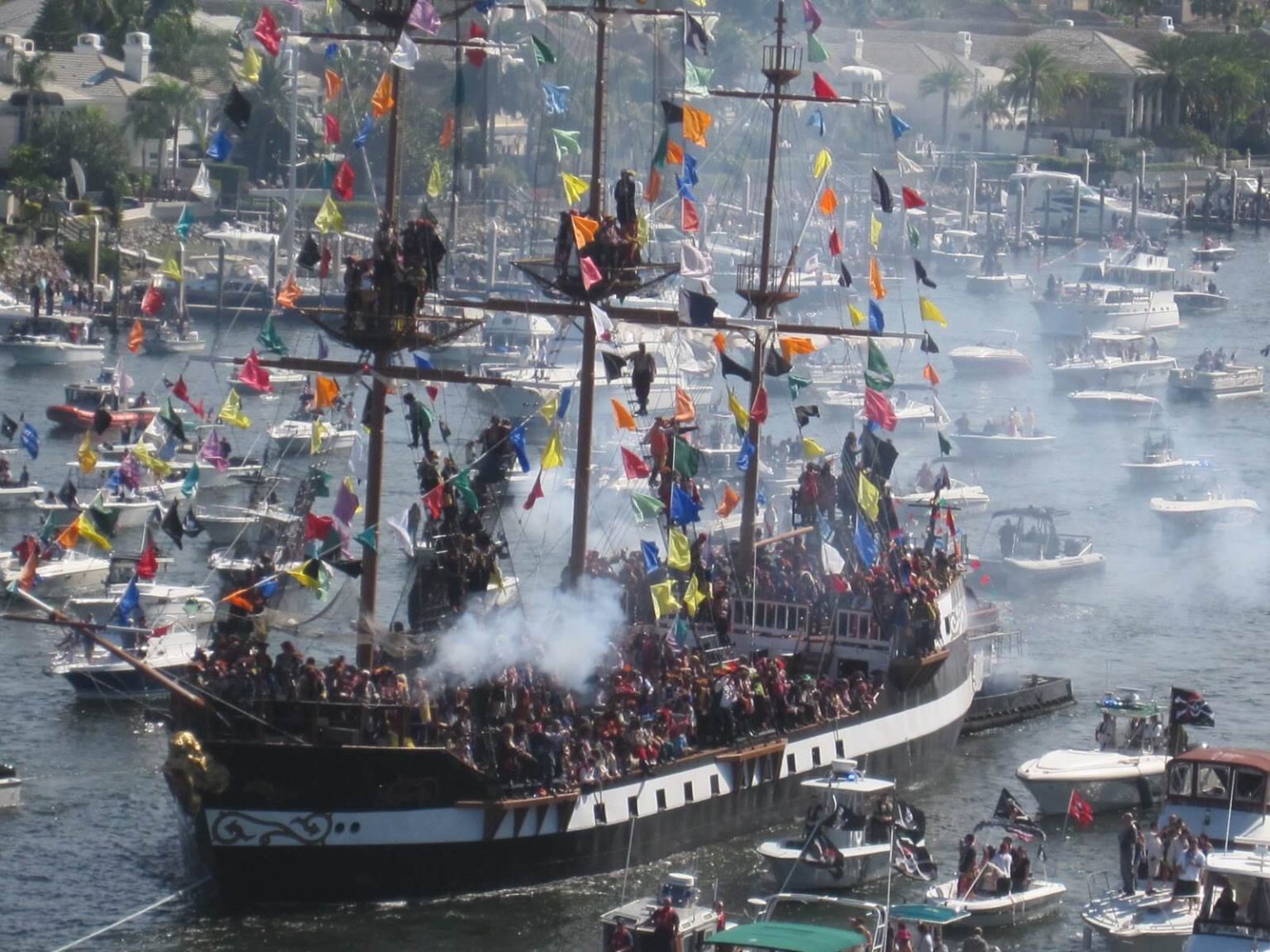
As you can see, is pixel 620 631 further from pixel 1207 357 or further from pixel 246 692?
pixel 1207 357

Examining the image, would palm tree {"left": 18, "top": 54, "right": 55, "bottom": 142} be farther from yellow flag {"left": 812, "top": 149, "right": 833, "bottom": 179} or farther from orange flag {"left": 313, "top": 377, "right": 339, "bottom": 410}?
orange flag {"left": 313, "top": 377, "right": 339, "bottom": 410}

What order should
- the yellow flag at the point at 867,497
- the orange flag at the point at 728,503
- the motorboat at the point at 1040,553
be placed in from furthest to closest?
the motorboat at the point at 1040,553, the orange flag at the point at 728,503, the yellow flag at the point at 867,497

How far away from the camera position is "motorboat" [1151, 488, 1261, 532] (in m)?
90.9

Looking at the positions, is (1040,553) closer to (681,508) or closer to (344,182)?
(681,508)

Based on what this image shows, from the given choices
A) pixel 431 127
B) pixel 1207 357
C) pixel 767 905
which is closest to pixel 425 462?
pixel 767 905

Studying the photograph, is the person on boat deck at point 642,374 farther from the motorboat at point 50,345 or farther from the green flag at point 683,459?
the motorboat at point 50,345

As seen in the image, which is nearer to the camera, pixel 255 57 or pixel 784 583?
pixel 255 57

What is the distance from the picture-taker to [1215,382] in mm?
117625

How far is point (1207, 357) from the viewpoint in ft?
393

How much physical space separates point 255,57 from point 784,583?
51.5ft

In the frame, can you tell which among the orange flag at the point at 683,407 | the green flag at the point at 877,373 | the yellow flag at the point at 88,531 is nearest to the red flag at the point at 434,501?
the yellow flag at the point at 88,531

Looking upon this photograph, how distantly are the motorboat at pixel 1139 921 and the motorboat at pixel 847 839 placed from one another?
4084 mm

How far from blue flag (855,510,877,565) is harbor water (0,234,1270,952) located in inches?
195

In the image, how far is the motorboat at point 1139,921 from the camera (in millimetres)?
45469
